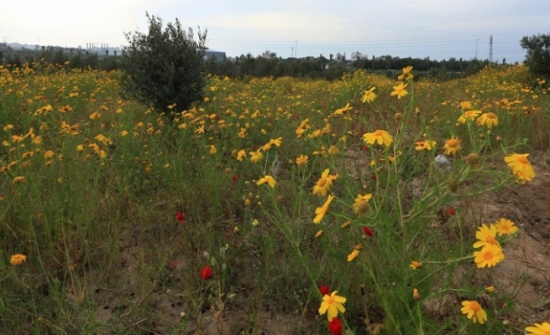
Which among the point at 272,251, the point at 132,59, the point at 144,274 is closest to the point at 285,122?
the point at 132,59

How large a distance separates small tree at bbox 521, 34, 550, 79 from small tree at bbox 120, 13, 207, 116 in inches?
315

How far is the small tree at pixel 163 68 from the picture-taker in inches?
190

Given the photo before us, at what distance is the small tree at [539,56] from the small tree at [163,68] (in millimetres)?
8008

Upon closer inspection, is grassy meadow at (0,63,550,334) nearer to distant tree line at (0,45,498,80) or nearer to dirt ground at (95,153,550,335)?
dirt ground at (95,153,550,335)

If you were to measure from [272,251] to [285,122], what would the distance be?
7.37ft

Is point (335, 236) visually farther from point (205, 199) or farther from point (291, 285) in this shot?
point (205, 199)

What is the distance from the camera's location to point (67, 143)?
2912 millimetres

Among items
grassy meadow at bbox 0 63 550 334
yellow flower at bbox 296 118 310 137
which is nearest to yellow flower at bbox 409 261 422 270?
grassy meadow at bbox 0 63 550 334

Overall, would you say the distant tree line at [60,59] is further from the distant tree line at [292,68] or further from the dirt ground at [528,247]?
the dirt ground at [528,247]

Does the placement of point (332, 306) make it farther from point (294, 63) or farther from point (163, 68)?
point (294, 63)

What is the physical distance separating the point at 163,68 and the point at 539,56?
8.53m

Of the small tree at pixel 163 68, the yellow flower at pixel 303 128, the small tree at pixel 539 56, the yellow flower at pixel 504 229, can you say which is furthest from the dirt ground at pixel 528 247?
the small tree at pixel 539 56

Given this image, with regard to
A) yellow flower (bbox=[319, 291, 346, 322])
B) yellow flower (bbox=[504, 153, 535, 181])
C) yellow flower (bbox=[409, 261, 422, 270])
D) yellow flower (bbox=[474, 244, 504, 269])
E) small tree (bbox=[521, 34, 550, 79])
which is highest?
small tree (bbox=[521, 34, 550, 79])

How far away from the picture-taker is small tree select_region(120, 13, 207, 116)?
4828 mm
